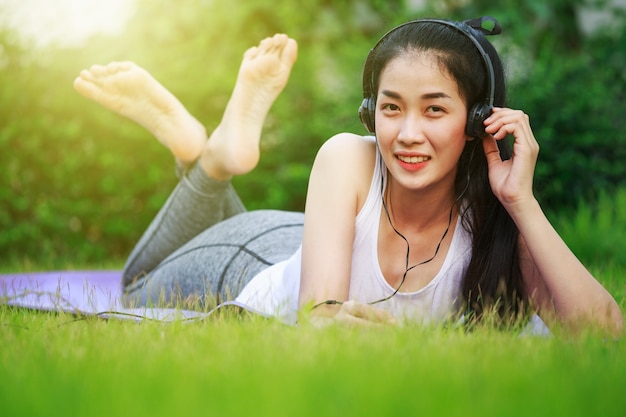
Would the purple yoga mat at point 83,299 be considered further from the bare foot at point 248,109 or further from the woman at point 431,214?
the bare foot at point 248,109

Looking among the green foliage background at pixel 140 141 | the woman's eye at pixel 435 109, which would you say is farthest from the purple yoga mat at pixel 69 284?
the woman's eye at pixel 435 109

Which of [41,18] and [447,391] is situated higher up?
[41,18]

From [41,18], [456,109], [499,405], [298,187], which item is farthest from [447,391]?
[41,18]

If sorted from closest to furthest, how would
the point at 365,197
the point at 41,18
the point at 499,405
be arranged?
1. the point at 499,405
2. the point at 365,197
3. the point at 41,18

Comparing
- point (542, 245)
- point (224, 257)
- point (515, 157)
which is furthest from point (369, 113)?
point (224, 257)

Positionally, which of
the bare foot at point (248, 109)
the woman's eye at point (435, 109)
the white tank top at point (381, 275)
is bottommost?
the white tank top at point (381, 275)

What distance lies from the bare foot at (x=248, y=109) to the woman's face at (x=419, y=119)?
52.4 inches

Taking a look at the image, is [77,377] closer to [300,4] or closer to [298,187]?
[298,187]

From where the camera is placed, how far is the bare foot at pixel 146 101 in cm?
391

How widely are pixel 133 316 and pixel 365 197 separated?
91 centimetres

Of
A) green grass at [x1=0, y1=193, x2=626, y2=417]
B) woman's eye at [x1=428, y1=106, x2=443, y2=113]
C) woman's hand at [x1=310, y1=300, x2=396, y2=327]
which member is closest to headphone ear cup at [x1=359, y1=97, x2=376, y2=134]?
woman's eye at [x1=428, y1=106, x2=443, y2=113]

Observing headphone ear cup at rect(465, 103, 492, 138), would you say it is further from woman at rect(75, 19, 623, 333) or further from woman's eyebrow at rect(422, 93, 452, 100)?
woman's eyebrow at rect(422, 93, 452, 100)

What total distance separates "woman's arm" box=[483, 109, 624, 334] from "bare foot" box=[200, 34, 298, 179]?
4.88ft

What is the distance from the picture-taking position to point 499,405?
147cm
